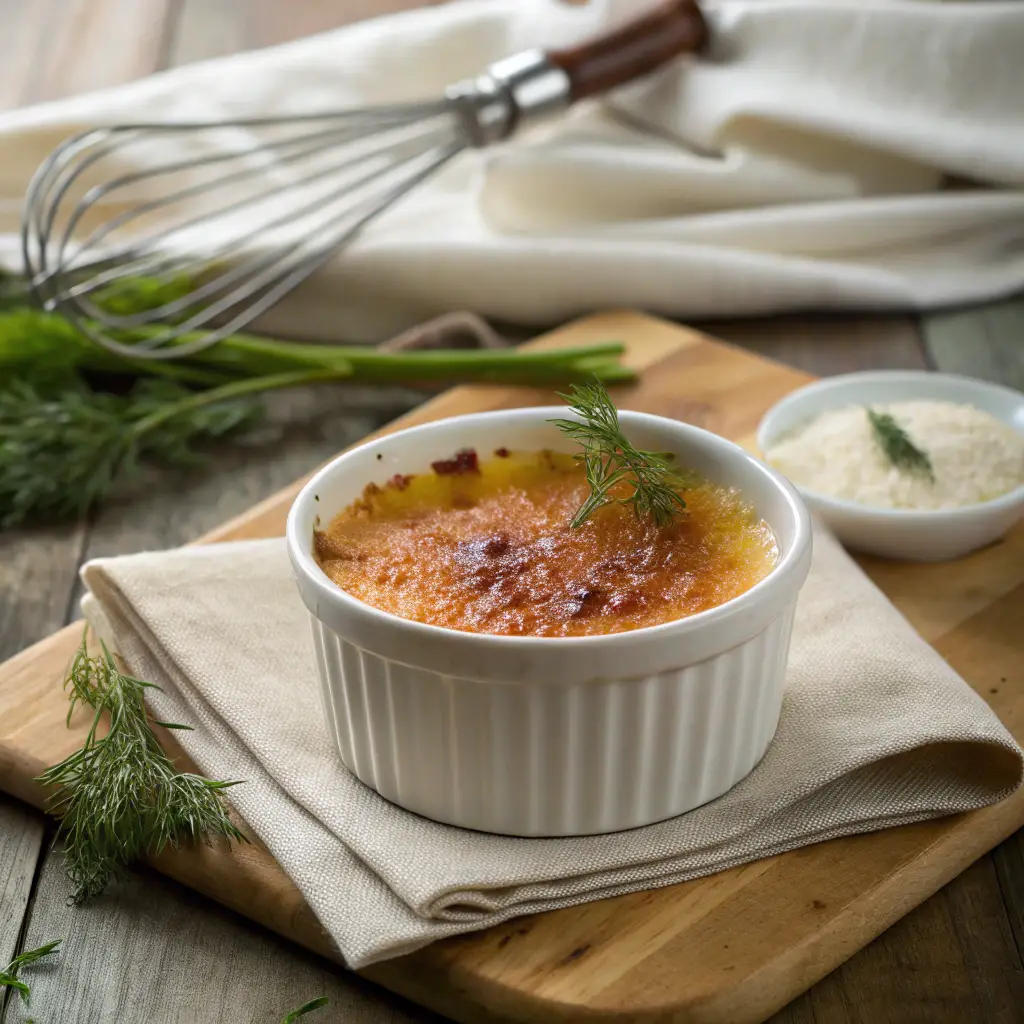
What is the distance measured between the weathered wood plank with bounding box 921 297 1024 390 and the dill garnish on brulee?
3.67 ft

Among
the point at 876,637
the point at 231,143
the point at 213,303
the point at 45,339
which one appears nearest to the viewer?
the point at 876,637

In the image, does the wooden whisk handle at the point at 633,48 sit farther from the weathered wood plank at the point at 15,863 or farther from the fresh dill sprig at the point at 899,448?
the weathered wood plank at the point at 15,863

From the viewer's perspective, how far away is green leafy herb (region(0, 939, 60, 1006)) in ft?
4.02

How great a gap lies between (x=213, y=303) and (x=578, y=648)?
1.55 m

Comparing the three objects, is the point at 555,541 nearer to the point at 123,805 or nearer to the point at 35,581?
the point at 123,805

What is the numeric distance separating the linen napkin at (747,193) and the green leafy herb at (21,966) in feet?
4.87

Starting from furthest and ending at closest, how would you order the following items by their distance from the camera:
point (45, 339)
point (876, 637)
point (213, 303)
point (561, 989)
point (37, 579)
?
point (213, 303), point (45, 339), point (37, 579), point (876, 637), point (561, 989)

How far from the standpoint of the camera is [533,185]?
2.57 meters

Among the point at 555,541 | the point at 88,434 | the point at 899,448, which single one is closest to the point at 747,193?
the point at 899,448

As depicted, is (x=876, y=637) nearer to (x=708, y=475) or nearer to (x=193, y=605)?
(x=708, y=475)

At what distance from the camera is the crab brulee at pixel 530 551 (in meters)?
1.31

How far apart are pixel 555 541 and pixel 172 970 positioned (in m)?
0.55

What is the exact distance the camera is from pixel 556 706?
124 cm

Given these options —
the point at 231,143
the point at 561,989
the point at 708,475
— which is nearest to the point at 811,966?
the point at 561,989
